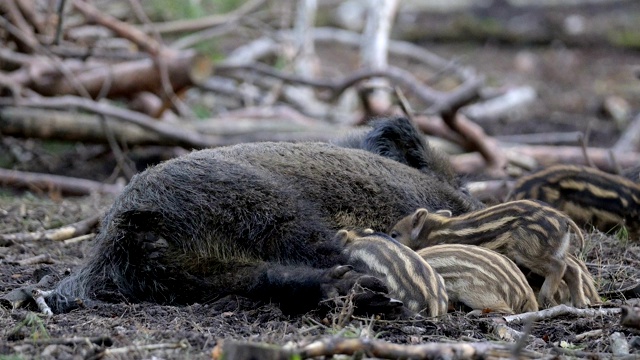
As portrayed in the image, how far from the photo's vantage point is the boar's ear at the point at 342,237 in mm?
4141

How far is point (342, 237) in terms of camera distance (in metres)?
4.16

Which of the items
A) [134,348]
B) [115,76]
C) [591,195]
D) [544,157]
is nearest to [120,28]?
[115,76]

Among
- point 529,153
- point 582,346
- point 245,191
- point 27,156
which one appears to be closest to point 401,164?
point 245,191

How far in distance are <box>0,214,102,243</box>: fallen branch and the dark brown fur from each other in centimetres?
291

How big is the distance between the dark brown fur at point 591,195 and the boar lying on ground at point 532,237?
188cm

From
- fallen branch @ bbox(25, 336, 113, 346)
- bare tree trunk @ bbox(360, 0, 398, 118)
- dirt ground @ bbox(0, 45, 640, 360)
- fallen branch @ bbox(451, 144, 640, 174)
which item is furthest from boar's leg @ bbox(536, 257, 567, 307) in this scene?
bare tree trunk @ bbox(360, 0, 398, 118)

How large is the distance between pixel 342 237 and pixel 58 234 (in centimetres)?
237

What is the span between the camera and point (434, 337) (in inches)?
137

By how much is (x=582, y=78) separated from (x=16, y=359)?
583 inches

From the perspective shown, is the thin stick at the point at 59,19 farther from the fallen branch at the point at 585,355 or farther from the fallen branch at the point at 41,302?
the fallen branch at the point at 585,355

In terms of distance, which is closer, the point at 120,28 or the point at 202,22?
the point at 120,28

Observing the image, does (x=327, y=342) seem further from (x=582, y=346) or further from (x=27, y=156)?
(x=27, y=156)

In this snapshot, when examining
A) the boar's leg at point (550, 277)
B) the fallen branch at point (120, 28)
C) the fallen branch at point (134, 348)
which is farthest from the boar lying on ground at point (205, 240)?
the fallen branch at point (120, 28)

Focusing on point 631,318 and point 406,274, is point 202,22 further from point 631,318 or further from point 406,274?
point 631,318
